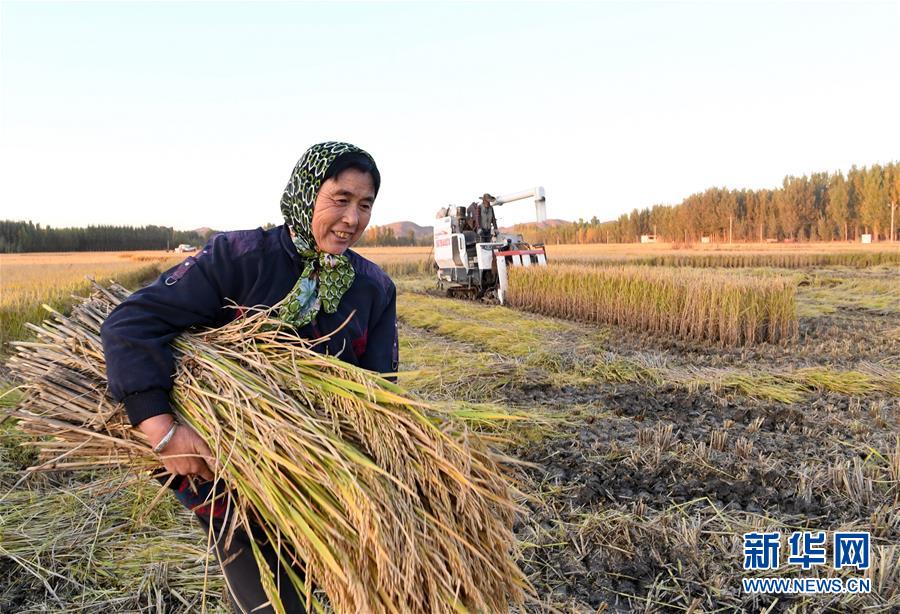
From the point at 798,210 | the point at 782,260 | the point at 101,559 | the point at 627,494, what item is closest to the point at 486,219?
the point at 627,494

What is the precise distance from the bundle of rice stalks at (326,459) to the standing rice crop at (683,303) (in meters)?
6.35

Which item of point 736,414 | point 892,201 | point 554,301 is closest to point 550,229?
point 892,201

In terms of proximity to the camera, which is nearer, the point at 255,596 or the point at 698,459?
the point at 255,596

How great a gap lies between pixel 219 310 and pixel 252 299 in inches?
3.5

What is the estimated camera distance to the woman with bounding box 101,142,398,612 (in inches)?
46.3

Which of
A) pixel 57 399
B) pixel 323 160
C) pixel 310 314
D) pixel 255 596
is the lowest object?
pixel 255 596

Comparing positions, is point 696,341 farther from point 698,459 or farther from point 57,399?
point 57,399

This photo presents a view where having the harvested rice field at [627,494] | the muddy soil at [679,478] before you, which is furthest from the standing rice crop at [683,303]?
the muddy soil at [679,478]

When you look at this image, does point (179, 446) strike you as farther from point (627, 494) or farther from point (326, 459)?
point (627, 494)

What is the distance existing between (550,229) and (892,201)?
34492mm

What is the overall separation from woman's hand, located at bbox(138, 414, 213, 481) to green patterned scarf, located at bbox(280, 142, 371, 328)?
1.08ft

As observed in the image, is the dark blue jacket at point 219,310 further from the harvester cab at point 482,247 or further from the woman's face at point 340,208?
the harvester cab at point 482,247

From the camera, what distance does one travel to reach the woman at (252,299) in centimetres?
117

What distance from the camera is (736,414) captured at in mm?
3959
